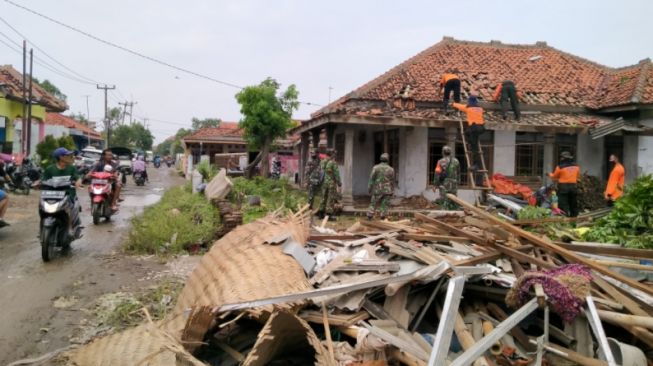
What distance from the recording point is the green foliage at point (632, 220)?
16.1 ft

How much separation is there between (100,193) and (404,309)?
7.19 metres

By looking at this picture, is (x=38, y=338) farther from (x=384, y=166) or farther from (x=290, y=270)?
(x=384, y=166)

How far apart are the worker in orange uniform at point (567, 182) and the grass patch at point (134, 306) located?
7777 millimetres

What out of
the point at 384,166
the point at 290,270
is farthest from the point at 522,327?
the point at 384,166

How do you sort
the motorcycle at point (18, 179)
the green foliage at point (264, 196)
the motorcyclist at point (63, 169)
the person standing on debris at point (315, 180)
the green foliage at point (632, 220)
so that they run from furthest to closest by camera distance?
the motorcycle at point (18, 179), the green foliage at point (264, 196), the person standing on debris at point (315, 180), the motorcyclist at point (63, 169), the green foliage at point (632, 220)

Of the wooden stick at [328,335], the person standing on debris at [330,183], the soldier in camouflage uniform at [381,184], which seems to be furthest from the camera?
the person standing on debris at [330,183]

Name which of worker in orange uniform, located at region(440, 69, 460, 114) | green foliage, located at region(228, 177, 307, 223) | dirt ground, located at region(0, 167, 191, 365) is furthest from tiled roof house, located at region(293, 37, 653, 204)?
dirt ground, located at region(0, 167, 191, 365)

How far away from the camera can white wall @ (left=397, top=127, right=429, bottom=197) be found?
13.8m

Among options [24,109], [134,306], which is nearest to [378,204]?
[134,306]

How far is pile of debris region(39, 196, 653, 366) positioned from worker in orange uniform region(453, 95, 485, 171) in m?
8.56

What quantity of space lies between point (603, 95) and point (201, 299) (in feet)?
53.4

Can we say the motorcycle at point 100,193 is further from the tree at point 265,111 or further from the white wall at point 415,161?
the tree at point 265,111

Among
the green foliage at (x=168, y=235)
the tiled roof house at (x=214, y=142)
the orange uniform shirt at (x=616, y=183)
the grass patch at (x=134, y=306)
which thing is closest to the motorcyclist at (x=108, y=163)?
the green foliage at (x=168, y=235)

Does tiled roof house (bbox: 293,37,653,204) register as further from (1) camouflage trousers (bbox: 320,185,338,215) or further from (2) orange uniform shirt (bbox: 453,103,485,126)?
(1) camouflage trousers (bbox: 320,185,338,215)
